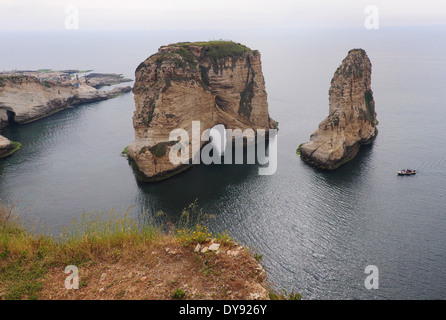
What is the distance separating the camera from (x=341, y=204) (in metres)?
39.8

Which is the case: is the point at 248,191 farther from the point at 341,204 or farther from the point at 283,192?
the point at 341,204

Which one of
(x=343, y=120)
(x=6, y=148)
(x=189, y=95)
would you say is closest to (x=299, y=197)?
(x=343, y=120)

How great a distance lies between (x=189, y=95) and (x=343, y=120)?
26.3m

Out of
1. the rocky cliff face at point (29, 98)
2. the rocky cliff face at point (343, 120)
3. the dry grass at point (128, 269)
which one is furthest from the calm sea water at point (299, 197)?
the dry grass at point (128, 269)

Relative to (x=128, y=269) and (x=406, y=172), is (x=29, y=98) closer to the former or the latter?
(x=128, y=269)

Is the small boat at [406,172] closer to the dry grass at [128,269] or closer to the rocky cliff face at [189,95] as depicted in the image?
the rocky cliff face at [189,95]

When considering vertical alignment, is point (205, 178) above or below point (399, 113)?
below

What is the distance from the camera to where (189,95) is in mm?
53000

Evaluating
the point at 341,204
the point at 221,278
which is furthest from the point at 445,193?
the point at 221,278

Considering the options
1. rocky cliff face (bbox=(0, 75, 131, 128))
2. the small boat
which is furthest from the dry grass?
rocky cliff face (bbox=(0, 75, 131, 128))

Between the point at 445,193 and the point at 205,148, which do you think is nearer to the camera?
the point at 445,193
